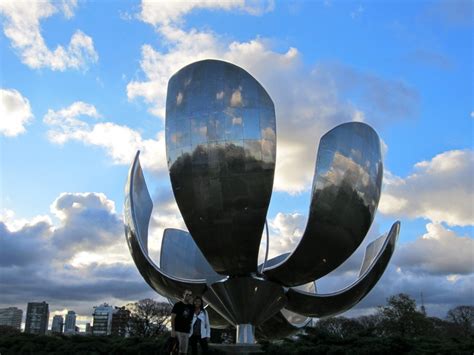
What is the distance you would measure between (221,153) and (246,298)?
175 inches

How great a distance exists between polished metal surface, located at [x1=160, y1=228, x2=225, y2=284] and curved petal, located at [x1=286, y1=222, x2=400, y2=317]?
11.2 ft

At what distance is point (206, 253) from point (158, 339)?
2.42 m

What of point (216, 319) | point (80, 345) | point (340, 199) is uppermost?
point (340, 199)

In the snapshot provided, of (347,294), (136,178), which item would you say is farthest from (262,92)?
(347,294)

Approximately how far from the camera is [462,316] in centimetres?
4900

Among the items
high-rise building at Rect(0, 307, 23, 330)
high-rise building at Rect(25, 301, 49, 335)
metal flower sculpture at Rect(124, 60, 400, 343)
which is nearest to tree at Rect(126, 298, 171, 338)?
metal flower sculpture at Rect(124, 60, 400, 343)

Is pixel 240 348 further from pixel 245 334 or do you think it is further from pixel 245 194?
pixel 245 194

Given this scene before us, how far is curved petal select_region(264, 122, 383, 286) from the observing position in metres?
12.5

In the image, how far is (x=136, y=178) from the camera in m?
15.5

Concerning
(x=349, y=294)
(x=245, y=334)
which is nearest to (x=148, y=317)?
(x=245, y=334)

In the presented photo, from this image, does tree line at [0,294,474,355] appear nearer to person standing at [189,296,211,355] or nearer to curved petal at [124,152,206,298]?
person standing at [189,296,211,355]

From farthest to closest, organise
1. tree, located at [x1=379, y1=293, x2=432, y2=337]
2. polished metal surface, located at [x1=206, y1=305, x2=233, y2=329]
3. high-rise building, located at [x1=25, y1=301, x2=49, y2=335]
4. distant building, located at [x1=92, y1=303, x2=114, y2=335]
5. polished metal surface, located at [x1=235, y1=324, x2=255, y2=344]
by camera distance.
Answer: high-rise building, located at [x1=25, y1=301, x2=49, y2=335], distant building, located at [x1=92, y1=303, x2=114, y2=335], tree, located at [x1=379, y1=293, x2=432, y2=337], polished metal surface, located at [x1=206, y1=305, x2=233, y2=329], polished metal surface, located at [x1=235, y1=324, x2=255, y2=344]

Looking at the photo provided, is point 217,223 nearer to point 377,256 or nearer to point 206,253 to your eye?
point 206,253

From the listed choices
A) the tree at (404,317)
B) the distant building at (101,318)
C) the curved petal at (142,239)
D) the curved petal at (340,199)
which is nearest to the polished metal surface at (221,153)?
the curved petal at (340,199)
